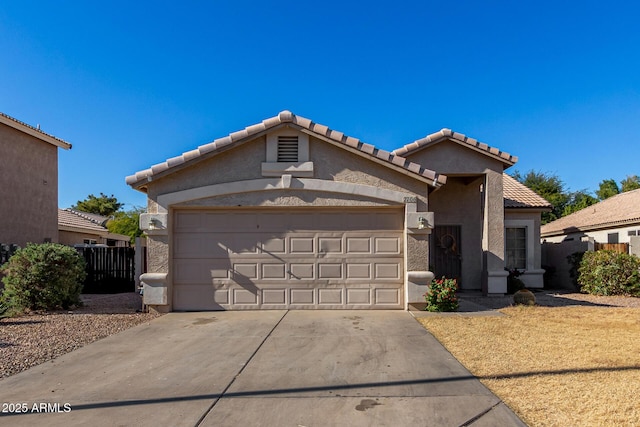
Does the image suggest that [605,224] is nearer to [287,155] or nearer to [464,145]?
[464,145]

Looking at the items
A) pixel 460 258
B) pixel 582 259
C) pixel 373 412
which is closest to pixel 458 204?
pixel 460 258

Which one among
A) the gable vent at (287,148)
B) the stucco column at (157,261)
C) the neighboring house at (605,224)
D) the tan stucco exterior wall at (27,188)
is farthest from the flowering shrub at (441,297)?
the tan stucco exterior wall at (27,188)

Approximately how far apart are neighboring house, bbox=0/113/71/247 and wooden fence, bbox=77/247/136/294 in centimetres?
310

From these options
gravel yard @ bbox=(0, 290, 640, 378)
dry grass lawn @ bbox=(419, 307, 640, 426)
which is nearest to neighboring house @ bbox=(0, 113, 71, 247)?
gravel yard @ bbox=(0, 290, 640, 378)

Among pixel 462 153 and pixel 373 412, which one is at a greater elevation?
pixel 462 153

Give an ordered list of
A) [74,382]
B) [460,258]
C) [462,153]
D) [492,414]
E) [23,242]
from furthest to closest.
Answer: [23,242]
[460,258]
[462,153]
[74,382]
[492,414]

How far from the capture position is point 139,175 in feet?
30.8

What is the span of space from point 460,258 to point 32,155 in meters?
16.3

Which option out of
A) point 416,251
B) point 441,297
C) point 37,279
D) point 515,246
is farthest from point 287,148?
point 515,246

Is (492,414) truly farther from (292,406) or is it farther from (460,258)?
(460,258)

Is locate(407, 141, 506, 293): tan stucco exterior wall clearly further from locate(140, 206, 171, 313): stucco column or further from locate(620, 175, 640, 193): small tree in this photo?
locate(620, 175, 640, 193): small tree

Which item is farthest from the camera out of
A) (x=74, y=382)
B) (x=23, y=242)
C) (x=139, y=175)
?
(x=23, y=242)

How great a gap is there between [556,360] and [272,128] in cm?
699

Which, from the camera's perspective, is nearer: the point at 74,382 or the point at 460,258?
the point at 74,382
